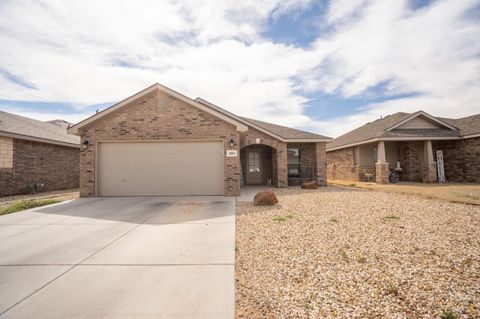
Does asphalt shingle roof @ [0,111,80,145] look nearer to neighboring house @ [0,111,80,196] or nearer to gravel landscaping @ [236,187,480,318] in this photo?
neighboring house @ [0,111,80,196]

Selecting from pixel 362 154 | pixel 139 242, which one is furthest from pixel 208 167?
pixel 362 154

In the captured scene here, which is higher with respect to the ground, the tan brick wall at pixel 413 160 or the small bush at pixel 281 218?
the tan brick wall at pixel 413 160

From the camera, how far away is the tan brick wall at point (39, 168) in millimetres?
11758

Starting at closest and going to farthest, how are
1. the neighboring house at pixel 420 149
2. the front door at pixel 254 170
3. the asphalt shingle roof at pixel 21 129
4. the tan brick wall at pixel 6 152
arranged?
the tan brick wall at pixel 6 152 → the asphalt shingle roof at pixel 21 129 → the neighboring house at pixel 420 149 → the front door at pixel 254 170

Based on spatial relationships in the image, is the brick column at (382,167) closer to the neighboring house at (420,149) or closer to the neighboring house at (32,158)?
the neighboring house at (420,149)

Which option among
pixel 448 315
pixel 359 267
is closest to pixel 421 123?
pixel 359 267

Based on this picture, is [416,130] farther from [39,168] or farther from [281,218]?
[39,168]


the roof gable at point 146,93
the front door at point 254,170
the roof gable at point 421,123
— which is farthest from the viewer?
the front door at point 254,170

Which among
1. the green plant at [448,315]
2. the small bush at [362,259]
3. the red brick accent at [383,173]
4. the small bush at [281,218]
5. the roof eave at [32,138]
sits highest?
the roof eave at [32,138]

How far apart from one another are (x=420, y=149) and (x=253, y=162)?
12264mm

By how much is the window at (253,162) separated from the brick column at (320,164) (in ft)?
13.4

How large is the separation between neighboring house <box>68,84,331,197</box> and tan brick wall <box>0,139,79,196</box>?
508cm

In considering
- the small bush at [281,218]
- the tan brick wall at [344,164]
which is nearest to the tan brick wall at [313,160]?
the tan brick wall at [344,164]

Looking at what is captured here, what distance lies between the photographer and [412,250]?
3.71 meters
